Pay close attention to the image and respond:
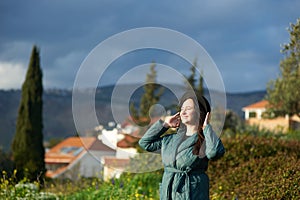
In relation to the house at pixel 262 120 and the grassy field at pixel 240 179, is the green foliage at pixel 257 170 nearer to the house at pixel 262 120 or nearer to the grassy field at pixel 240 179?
the grassy field at pixel 240 179

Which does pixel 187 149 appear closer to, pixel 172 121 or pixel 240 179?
pixel 172 121

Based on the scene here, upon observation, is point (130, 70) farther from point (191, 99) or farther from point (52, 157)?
point (52, 157)

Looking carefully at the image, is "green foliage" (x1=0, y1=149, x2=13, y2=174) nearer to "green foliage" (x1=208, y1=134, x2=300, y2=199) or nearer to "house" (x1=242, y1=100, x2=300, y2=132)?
"green foliage" (x1=208, y1=134, x2=300, y2=199)

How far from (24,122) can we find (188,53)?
53.9ft

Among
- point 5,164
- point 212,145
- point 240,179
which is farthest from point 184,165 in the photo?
point 5,164

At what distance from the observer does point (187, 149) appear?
4598 mm

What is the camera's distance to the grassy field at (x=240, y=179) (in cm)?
701

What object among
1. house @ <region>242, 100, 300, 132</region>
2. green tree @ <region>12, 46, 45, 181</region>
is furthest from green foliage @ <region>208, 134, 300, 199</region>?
house @ <region>242, 100, 300, 132</region>

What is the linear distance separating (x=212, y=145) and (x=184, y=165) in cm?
35

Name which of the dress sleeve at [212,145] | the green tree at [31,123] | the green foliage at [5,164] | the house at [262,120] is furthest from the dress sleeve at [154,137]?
the house at [262,120]

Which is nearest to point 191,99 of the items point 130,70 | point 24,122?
point 130,70

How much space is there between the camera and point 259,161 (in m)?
8.70

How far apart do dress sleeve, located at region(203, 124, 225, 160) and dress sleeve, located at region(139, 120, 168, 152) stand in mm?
490

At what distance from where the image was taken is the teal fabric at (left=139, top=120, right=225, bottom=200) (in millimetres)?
4524
